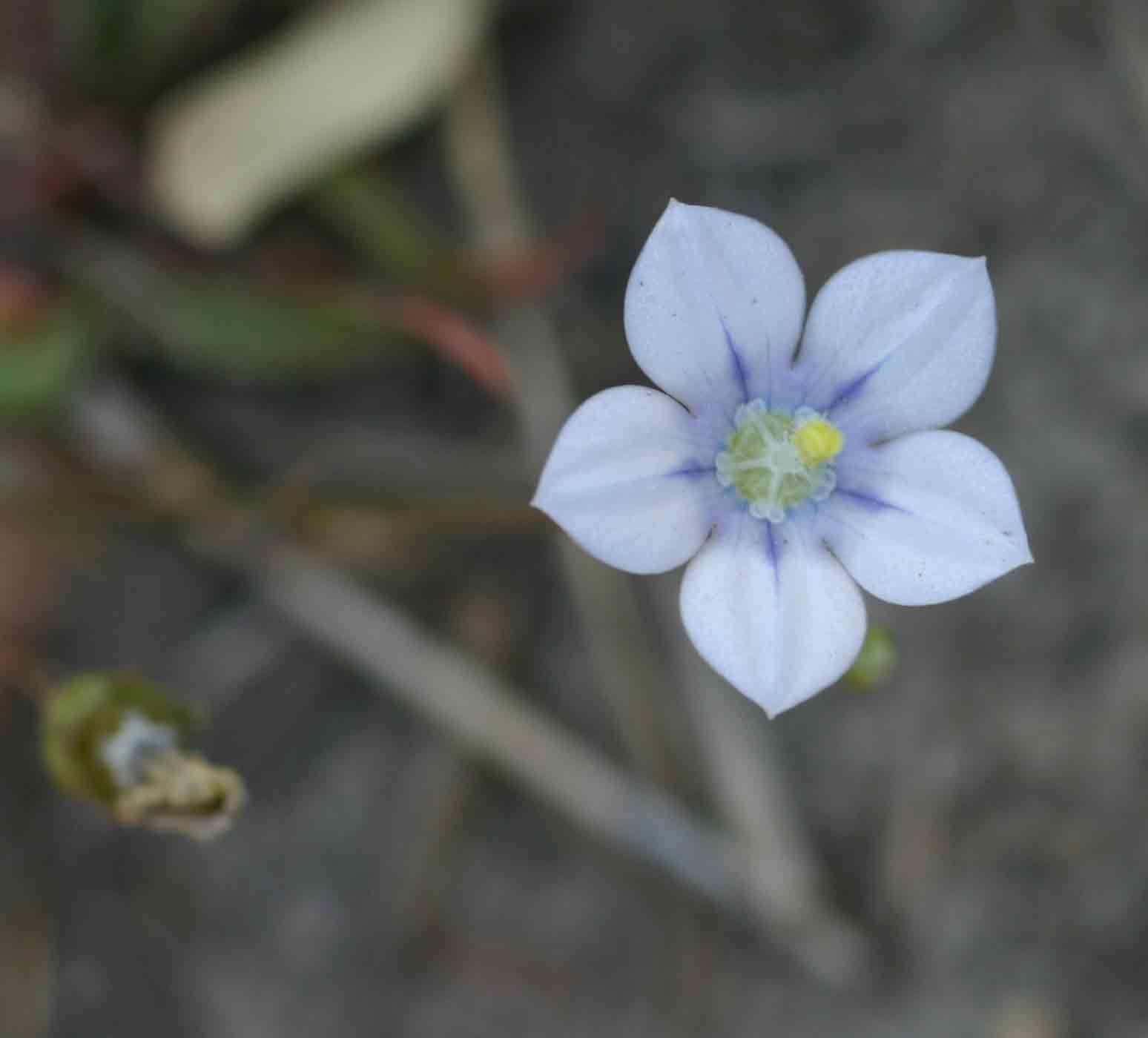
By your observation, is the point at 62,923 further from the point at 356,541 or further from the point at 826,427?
the point at 826,427

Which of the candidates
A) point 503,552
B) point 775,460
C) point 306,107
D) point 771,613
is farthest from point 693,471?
point 306,107

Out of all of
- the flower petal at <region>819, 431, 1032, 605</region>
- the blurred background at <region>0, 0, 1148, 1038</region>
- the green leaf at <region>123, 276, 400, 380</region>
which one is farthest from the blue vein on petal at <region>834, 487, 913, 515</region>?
the green leaf at <region>123, 276, 400, 380</region>

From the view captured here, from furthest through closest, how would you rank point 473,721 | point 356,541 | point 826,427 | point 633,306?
point 356,541, point 473,721, point 826,427, point 633,306

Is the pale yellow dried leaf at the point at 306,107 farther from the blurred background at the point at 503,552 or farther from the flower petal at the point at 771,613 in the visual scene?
the flower petal at the point at 771,613

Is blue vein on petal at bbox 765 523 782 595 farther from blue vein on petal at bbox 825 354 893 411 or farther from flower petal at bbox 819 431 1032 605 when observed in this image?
blue vein on petal at bbox 825 354 893 411

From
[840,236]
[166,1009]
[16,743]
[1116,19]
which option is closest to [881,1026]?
[166,1009]

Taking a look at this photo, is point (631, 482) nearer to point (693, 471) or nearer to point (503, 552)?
point (693, 471)

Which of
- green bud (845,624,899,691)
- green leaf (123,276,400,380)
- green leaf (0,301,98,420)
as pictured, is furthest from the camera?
Result: green leaf (123,276,400,380)
